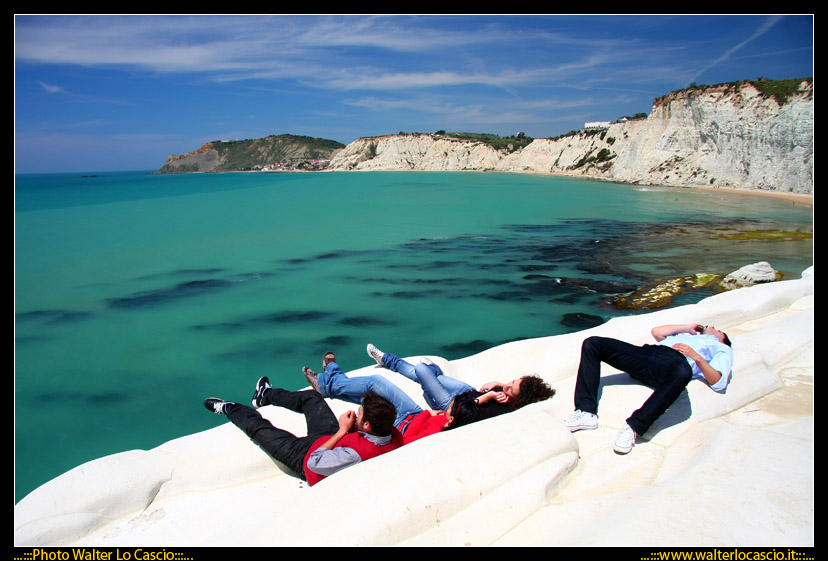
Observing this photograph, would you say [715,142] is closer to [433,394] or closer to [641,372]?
[641,372]

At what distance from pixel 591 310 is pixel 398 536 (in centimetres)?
967

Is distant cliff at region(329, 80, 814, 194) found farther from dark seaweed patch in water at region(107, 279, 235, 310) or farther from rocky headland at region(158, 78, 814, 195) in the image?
dark seaweed patch in water at region(107, 279, 235, 310)

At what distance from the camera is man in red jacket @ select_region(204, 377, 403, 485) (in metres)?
4.12

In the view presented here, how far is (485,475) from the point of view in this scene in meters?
3.47

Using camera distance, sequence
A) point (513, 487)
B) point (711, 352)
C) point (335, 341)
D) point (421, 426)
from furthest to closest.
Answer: point (335, 341) < point (711, 352) < point (421, 426) < point (513, 487)

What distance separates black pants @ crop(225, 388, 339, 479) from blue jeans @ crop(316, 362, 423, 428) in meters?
0.38

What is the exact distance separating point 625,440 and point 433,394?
2.07 metres

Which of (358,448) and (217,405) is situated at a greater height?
(358,448)

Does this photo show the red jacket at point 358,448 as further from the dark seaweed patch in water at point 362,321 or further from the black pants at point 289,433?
the dark seaweed patch in water at point 362,321

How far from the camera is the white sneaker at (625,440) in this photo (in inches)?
165

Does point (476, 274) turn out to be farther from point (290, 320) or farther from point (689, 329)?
point (689, 329)

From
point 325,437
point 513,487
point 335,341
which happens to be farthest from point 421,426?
point 335,341

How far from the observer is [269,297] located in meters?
13.6

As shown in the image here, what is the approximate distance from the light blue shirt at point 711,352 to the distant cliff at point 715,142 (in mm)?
31443
